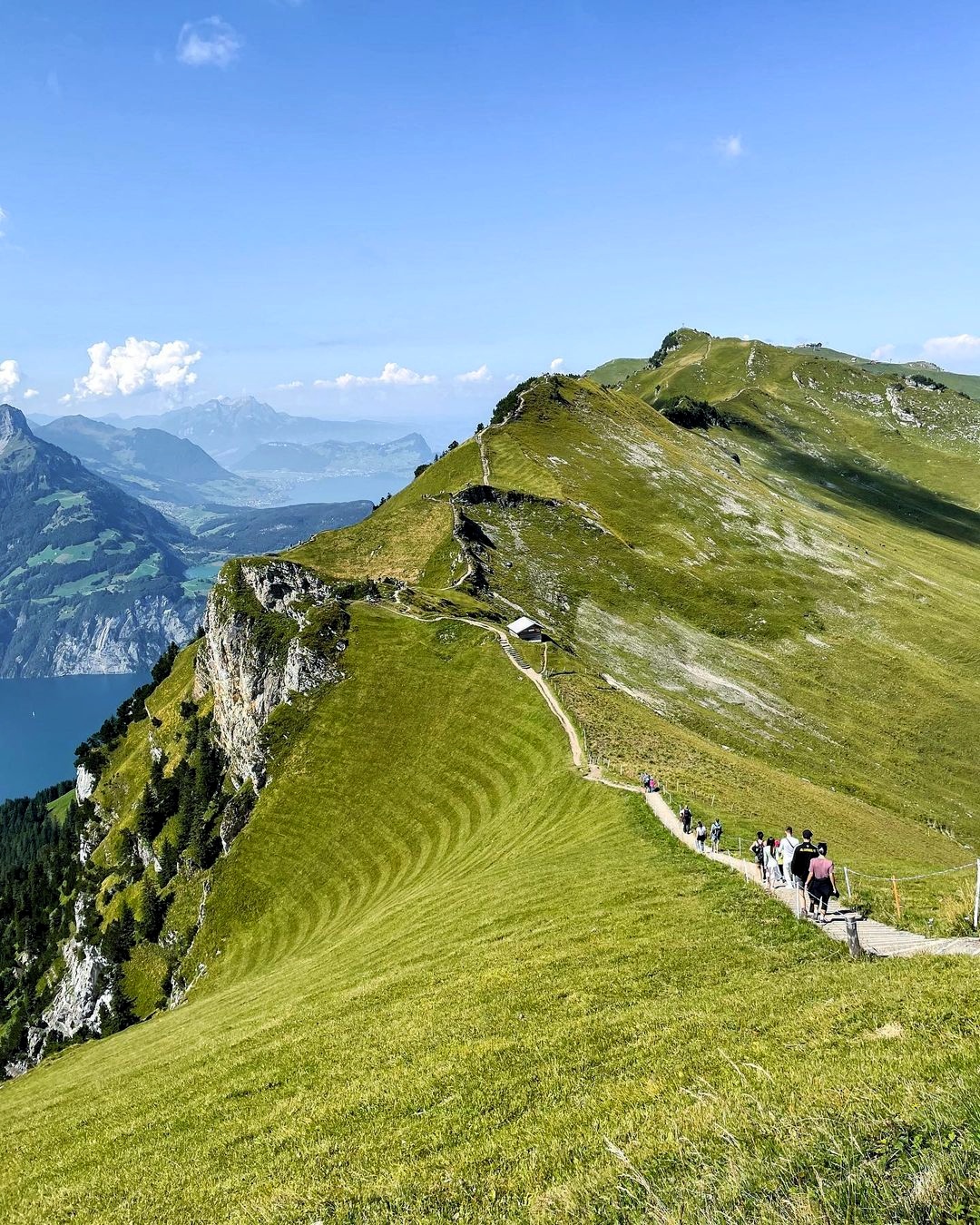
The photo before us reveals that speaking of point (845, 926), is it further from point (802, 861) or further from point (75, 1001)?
point (75, 1001)

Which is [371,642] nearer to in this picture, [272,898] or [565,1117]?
[272,898]

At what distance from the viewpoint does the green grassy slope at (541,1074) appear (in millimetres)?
9773

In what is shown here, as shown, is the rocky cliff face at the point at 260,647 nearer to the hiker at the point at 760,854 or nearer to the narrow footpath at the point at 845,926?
the narrow footpath at the point at 845,926

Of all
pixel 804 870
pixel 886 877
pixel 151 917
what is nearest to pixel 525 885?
pixel 804 870

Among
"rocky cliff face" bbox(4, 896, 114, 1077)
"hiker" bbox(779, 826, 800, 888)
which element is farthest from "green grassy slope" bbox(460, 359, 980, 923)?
"rocky cliff face" bbox(4, 896, 114, 1077)

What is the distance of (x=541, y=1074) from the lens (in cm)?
1551

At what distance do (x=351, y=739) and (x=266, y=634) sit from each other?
3252 centimetres

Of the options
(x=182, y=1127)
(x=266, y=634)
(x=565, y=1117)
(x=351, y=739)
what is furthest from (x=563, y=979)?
(x=266, y=634)

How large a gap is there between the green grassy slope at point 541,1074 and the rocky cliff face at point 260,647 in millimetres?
46551

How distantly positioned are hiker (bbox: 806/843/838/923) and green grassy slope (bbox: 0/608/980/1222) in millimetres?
1086

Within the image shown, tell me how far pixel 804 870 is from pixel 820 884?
1493 millimetres

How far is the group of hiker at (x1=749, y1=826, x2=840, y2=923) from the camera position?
23094 mm

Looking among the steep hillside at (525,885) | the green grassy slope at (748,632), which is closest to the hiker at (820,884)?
the steep hillside at (525,885)

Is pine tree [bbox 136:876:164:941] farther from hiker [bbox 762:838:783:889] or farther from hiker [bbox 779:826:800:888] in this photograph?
hiker [bbox 779:826:800:888]
